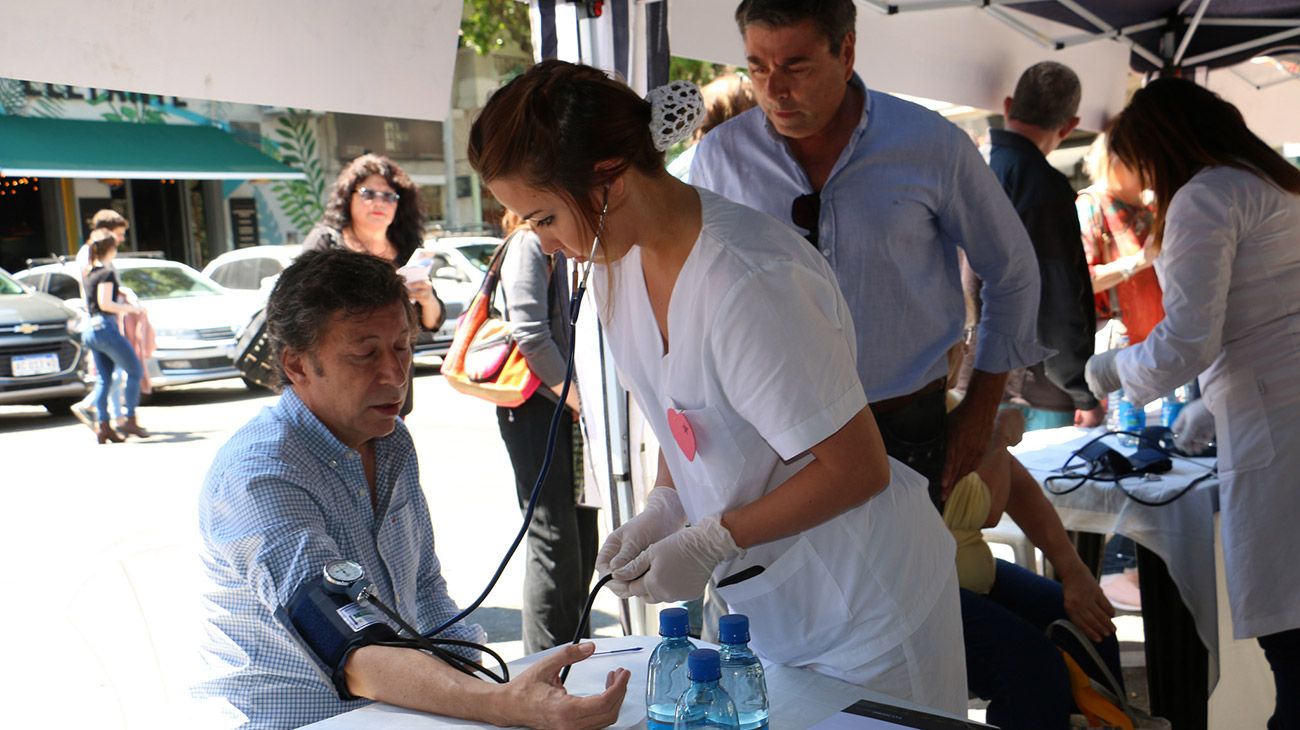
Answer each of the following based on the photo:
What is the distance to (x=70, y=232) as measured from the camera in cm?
1812

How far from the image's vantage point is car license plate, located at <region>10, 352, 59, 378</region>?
9172 millimetres

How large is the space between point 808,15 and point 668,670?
134 cm

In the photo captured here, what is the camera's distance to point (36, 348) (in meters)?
9.30

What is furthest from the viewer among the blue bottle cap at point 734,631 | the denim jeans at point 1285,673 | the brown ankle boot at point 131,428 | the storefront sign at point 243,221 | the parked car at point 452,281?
the storefront sign at point 243,221

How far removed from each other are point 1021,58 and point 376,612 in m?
4.68

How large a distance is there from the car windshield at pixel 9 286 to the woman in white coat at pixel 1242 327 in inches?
378

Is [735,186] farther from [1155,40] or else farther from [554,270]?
[1155,40]

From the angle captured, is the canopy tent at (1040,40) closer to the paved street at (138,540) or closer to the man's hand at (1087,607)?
the man's hand at (1087,607)

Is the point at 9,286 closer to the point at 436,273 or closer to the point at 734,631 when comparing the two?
the point at 436,273

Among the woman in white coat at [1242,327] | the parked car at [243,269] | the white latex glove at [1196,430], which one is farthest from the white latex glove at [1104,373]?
the parked car at [243,269]

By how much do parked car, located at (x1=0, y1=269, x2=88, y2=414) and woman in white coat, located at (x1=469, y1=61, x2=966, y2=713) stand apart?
9.15 metres

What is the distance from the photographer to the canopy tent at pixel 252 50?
2041 mm

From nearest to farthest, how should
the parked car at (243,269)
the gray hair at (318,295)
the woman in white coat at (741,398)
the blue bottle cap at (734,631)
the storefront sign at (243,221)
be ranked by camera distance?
the blue bottle cap at (734,631)
the woman in white coat at (741,398)
the gray hair at (318,295)
the parked car at (243,269)
the storefront sign at (243,221)

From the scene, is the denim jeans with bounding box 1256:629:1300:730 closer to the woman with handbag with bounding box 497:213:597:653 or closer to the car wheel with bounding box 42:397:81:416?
the woman with handbag with bounding box 497:213:597:653
